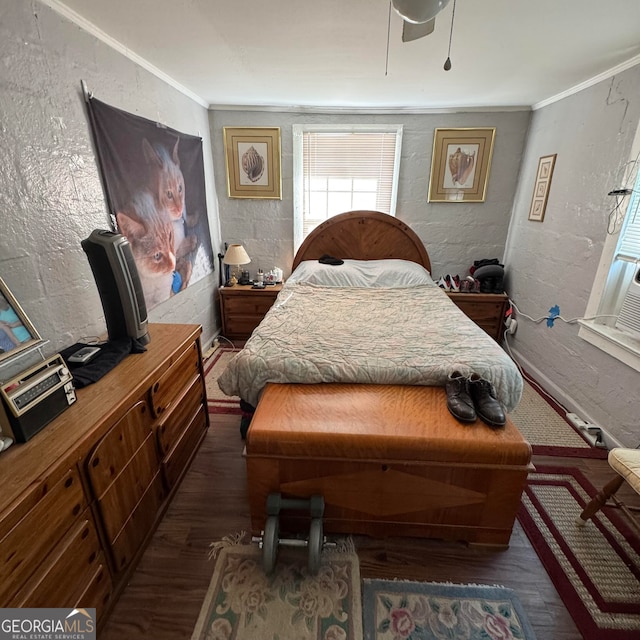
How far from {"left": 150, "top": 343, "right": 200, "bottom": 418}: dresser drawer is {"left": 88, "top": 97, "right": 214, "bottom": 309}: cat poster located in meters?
0.63

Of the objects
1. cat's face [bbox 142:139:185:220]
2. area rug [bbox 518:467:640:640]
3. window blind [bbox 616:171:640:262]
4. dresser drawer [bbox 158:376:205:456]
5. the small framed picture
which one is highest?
cat's face [bbox 142:139:185:220]

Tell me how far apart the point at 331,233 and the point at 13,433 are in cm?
298

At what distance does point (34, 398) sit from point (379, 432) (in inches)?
46.9

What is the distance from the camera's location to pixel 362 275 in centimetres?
316

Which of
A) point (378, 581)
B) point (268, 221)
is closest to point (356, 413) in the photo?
point (378, 581)

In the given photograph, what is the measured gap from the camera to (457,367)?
1.67 m

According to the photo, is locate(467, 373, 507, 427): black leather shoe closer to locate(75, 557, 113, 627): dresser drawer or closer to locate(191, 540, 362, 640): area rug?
locate(191, 540, 362, 640): area rug

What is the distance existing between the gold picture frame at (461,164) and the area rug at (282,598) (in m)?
→ 3.22

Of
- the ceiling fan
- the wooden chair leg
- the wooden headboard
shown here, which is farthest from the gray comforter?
the ceiling fan

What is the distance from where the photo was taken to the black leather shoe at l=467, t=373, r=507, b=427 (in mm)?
1437

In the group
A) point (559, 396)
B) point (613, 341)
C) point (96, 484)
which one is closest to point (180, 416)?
point (96, 484)

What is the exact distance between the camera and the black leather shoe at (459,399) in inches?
56.9

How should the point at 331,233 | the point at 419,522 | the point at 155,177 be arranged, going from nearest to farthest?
the point at 419,522 < the point at 155,177 < the point at 331,233

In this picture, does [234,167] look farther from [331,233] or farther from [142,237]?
[142,237]
